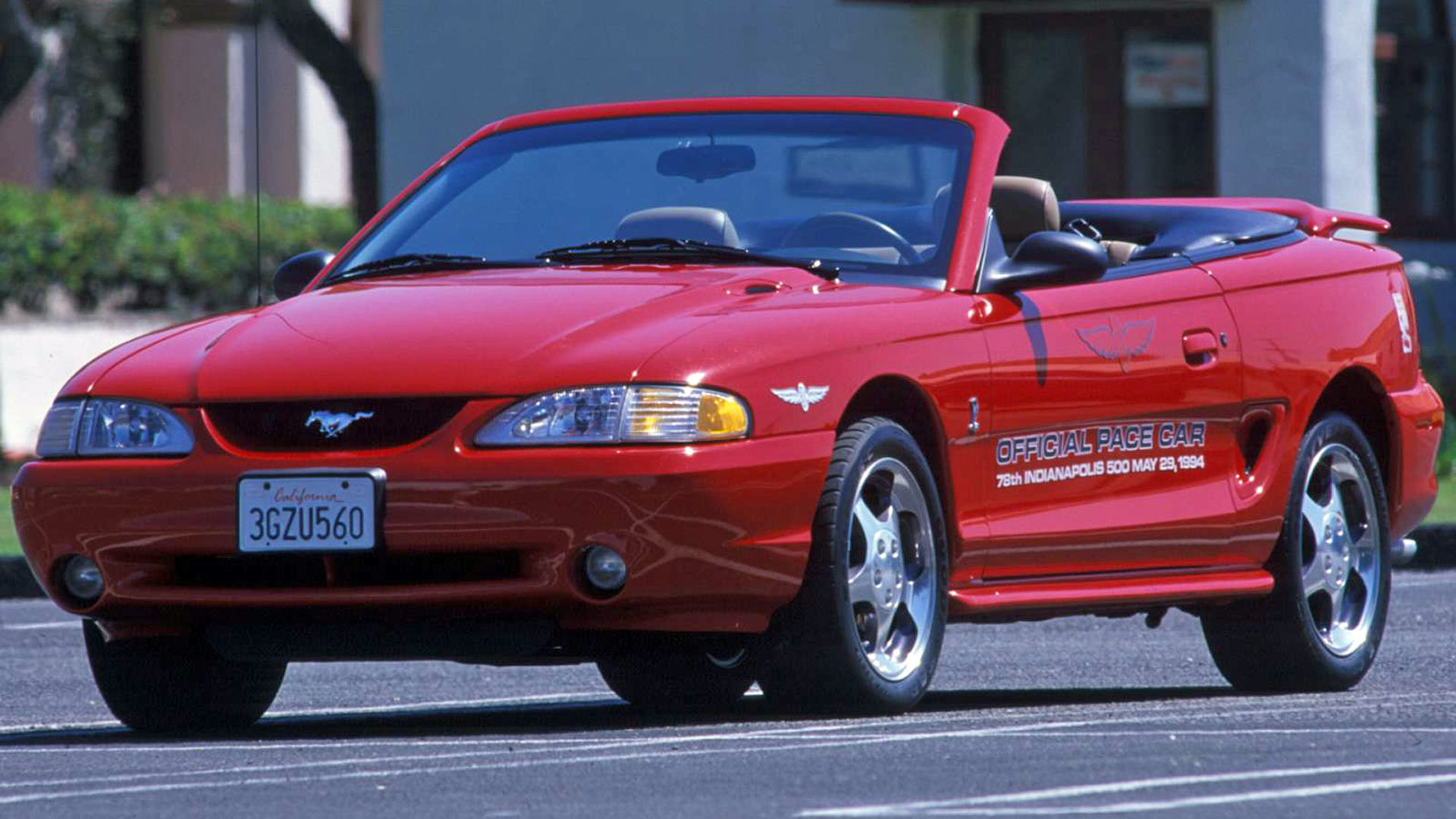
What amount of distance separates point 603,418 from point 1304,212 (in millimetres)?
3285

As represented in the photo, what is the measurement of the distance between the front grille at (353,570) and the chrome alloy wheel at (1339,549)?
8.58 feet

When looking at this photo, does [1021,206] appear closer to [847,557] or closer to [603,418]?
[847,557]

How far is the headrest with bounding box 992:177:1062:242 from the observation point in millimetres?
8258

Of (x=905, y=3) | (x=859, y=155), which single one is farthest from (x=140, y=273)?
(x=859, y=155)

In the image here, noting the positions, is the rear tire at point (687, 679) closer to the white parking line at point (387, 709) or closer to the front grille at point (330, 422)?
the white parking line at point (387, 709)

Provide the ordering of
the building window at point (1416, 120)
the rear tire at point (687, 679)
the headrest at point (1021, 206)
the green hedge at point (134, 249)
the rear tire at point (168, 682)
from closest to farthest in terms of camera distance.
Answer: the rear tire at point (168, 682) < the rear tire at point (687, 679) < the headrest at point (1021, 206) < the building window at point (1416, 120) < the green hedge at point (134, 249)

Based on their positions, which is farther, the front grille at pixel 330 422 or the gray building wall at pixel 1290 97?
the gray building wall at pixel 1290 97

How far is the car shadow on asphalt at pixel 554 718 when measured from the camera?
7.13 metres

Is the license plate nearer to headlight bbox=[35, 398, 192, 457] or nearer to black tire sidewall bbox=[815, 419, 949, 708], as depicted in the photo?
headlight bbox=[35, 398, 192, 457]

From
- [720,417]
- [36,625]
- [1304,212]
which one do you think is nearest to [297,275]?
[720,417]

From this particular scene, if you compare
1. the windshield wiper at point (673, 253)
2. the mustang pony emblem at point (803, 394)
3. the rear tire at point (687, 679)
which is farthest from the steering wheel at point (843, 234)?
the rear tire at point (687, 679)

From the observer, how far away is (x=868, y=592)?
23.1 feet

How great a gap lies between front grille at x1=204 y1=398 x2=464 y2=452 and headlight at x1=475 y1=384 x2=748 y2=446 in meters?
0.13

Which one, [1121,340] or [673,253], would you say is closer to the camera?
[673,253]
